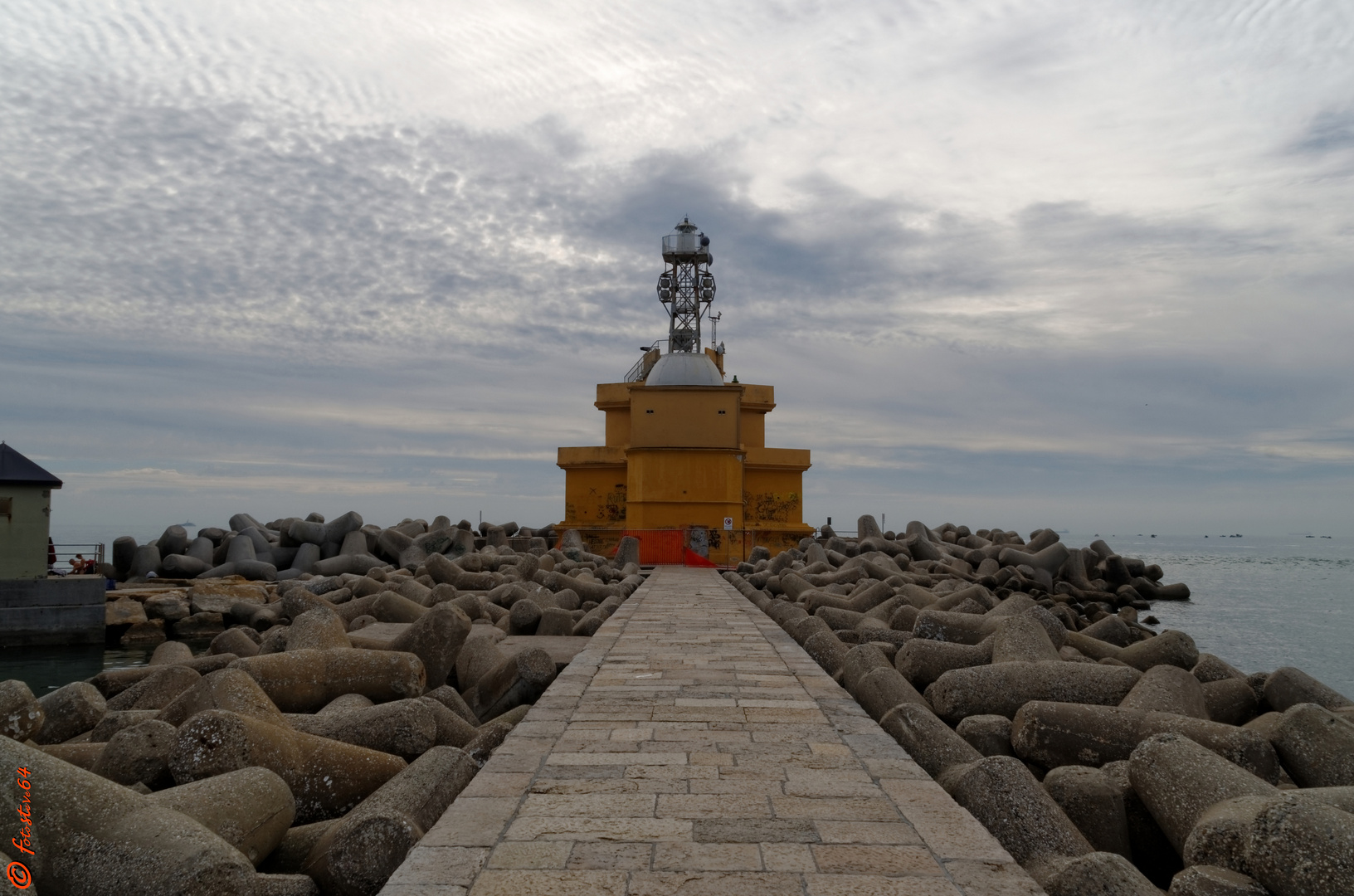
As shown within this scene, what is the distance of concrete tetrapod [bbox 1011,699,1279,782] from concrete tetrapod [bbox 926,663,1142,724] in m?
0.90

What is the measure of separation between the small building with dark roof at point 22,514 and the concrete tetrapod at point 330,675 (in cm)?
1163

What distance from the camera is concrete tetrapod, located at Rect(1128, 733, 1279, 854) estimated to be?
13.2 ft

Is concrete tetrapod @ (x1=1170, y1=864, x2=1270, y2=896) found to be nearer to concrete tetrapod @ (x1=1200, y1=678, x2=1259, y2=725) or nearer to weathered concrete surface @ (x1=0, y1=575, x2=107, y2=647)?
concrete tetrapod @ (x1=1200, y1=678, x2=1259, y2=725)

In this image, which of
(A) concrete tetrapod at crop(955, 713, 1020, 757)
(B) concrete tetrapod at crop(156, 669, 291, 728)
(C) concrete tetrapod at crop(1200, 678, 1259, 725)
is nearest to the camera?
(B) concrete tetrapod at crop(156, 669, 291, 728)

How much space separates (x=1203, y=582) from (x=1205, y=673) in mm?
38421

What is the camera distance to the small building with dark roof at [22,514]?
50.9 ft

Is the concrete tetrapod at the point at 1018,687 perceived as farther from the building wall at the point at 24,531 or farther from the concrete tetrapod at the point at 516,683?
the building wall at the point at 24,531

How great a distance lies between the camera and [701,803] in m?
3.75

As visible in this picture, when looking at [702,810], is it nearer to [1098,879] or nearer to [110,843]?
[1098,879]

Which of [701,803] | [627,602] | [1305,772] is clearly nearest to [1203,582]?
[627,602]

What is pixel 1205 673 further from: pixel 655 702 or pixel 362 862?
pixel 362 862

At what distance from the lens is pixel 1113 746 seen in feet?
17.7

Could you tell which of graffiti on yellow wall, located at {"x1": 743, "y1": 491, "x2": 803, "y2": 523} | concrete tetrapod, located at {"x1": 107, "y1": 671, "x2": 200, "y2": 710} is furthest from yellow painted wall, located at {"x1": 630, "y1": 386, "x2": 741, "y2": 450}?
concrete tetrapod, located at {"x1": 107, "y1": 671, "x2": 200, "y2": 710}
